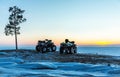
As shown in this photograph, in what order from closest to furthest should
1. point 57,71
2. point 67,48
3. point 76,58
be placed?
point 57,71, point 76,58, point 67,48

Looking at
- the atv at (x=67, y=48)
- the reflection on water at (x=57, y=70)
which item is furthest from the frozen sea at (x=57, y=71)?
the atv at (x=67, y=48)

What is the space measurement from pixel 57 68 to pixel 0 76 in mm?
6413

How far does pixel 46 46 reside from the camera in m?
57.7

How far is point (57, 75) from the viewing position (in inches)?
856

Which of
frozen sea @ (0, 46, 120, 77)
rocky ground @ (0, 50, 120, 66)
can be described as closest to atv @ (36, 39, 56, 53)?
rocky ground @ (0, 50, 120, 66)

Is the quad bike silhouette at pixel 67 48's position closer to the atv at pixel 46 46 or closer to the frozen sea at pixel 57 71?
the atv at pixel 46 46

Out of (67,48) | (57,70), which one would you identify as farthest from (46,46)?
(57,70)

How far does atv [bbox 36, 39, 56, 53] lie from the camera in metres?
57.4

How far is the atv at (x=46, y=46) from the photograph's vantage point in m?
57.4

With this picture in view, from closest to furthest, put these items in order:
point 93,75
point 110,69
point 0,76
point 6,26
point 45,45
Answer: point 0,76 < point 93,75 < point 110,69 < point 45,45 < point 6,26

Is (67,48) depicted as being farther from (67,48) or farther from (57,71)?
(57,71)

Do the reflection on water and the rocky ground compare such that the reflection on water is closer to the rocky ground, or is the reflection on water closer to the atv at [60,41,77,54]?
the rocky ground

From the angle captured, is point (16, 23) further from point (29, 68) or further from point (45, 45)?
point (29, 68)

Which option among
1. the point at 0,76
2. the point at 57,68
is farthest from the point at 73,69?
the point at 0,76
